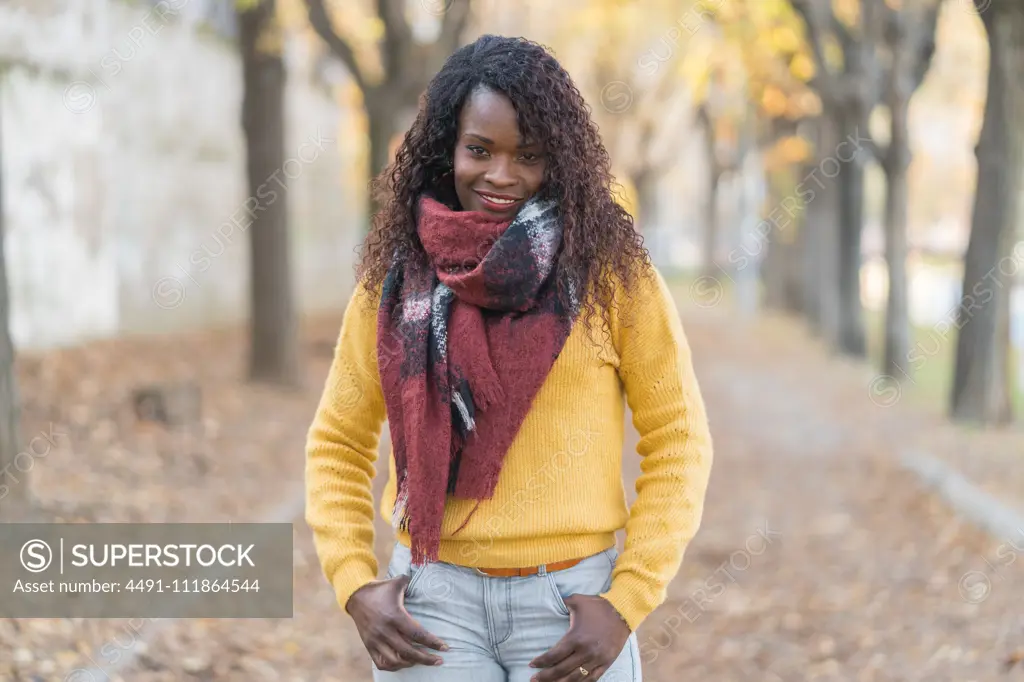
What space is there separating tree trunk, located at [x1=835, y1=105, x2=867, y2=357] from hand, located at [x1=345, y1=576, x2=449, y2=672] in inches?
511

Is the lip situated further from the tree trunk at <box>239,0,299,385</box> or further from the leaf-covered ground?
the tree trunk at <box>239,0,299,385</box>

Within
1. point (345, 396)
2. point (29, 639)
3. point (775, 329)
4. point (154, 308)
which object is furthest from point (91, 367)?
point (775, 329)

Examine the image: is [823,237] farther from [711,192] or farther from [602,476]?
[602,476]

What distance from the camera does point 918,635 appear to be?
518 cm

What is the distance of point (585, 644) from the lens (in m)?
2.01

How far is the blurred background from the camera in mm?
5258

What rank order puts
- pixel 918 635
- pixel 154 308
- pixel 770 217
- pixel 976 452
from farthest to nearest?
pixel 770 217
pixel 154 308
pixel 976 452
pixel 918 635

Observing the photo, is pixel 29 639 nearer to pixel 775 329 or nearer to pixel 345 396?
pixel 345 396

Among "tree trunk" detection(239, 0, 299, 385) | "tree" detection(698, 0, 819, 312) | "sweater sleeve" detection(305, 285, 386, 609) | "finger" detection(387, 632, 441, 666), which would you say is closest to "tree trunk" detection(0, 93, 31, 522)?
"sweater sleeve" detection(305, 285, 386, 609)

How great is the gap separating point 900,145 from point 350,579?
36.6 feet

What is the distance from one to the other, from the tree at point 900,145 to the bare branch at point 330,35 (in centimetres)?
567

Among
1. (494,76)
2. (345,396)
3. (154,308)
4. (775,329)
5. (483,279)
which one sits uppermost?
(494,76)

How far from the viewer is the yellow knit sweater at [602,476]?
2.08 meters

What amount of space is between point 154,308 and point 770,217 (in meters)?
15.1
